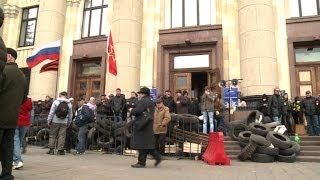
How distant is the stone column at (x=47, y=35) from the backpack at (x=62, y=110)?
8.49 meters

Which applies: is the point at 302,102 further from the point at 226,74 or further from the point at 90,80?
the point at 90,80

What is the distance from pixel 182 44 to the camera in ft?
58.3

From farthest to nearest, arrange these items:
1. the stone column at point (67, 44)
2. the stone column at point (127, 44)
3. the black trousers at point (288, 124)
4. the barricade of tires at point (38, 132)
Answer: the stone column at point (67, 44) → the stone column at point (127, 44) → the barricade of tires at point (38, 132) → the black trousers at point (288, 124)

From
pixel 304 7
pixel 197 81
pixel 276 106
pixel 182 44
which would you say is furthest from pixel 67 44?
pixel 304 7

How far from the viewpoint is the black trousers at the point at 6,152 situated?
5.06 meters

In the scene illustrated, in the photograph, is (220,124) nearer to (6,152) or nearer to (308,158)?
(308,158)

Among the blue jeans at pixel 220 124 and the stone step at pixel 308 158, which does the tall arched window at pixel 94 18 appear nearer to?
the blue jeans at pixel 220 124

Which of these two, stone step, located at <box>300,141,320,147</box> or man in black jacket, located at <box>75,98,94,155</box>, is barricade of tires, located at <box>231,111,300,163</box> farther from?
man in black jacket, located at <box>75,98,94,155</box>

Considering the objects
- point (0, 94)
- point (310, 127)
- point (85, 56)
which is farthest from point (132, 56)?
point (0, 94)

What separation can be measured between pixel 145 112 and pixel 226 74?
934 cm

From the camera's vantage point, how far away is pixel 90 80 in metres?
19.8

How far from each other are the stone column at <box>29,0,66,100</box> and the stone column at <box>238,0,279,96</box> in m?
9.71

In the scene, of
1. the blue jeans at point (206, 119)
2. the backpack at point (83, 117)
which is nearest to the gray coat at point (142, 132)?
the backpack at point (83, 117)

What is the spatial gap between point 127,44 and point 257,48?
5812 millimetres
